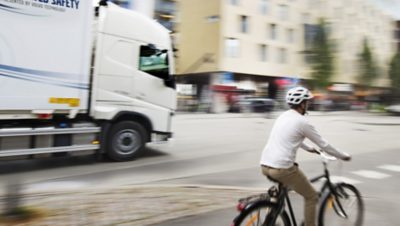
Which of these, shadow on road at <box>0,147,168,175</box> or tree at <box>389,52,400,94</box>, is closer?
shadow on road at <box>0,147,168,175</box>

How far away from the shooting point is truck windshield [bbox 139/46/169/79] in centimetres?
949

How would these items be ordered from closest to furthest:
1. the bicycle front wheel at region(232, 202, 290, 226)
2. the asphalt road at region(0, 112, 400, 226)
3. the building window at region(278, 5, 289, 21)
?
the bicycle front wheel at region(232, 202, 290, 226), the asphalt road at region(0, 112, 400, 226), the building window at region(278, 5, 289, 21)

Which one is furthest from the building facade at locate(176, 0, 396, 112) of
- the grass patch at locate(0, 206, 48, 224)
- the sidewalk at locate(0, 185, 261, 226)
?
the grass patch at locate(0, 206, 48, 224)

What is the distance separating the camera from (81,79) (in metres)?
8.51

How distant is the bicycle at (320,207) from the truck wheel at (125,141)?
558 centimetres

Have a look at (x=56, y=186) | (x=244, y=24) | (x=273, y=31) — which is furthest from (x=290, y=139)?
(x=273, y=31)

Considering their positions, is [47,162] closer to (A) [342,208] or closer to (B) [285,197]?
(B) [285,197]

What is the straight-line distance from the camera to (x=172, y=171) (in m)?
8.61

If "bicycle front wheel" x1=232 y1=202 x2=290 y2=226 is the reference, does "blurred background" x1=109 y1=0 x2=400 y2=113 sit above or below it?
above

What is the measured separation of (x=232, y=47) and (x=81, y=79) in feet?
112

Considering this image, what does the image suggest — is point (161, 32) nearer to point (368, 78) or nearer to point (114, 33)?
point (114, 33)

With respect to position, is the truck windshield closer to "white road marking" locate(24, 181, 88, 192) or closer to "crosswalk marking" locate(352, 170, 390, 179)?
"white road marking" locate(24, 181, 88, 192)

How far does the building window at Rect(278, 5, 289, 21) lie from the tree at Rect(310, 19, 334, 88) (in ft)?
12.3

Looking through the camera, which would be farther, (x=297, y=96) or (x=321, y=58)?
(x=321, y=58)
